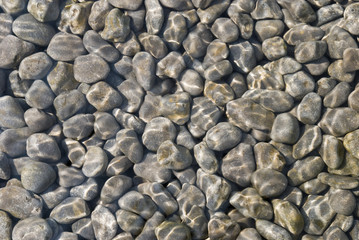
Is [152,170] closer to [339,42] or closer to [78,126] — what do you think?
[78,126]

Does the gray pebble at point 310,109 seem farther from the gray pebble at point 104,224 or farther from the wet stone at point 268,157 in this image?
the gray pebble at point 104,224

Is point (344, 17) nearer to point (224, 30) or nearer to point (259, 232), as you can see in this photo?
point (224, 30)

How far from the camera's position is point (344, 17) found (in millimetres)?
3932

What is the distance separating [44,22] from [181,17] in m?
1.76

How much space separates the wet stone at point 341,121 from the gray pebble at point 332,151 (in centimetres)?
11

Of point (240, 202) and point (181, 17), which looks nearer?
point (240, 202)

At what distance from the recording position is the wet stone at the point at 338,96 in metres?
3.67

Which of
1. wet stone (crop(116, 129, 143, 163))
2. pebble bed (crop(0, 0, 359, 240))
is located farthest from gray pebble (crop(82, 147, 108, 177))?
wet stone (crop(116, 129, 143, 163))

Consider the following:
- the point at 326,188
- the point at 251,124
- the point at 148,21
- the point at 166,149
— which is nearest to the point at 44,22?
the point at 148,21

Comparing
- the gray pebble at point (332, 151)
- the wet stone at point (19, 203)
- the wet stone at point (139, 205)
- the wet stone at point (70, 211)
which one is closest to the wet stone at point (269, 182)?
the gray pebble at point (332, 151)

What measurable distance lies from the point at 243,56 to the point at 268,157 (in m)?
1.27

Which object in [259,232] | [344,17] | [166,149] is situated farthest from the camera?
[344,17]

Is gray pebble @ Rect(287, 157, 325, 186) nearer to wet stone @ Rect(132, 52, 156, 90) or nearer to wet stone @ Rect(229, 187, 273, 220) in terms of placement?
wet stone @ Rect(229, 187, 273, 220)

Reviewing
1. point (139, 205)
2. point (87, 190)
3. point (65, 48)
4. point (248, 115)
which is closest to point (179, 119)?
point (248, 115)
